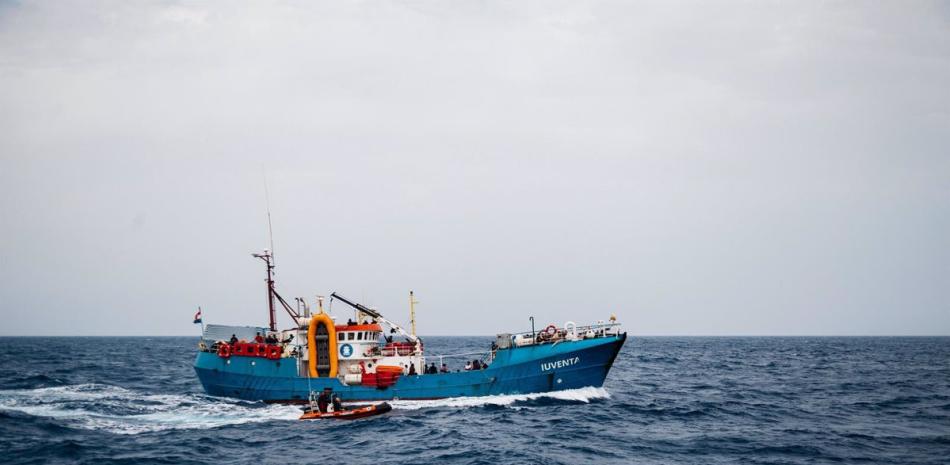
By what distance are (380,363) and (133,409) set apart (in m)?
14.2

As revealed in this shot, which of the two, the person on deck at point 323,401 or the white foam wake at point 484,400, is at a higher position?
the person on deck at point 323,401

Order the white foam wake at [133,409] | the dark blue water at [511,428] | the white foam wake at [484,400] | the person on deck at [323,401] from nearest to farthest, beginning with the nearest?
the dark blue water at [511,428] < the white foam wake at [133,409] < the person on deck at [323,401] < the white foam wake at [484,400]

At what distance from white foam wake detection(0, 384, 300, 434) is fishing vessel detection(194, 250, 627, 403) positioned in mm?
1976

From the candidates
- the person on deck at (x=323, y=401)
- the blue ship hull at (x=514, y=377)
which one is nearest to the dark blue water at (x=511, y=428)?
the blue ship hull at (x=514, y=377)

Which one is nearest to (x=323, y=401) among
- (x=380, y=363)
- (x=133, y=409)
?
(x=380, y=363)

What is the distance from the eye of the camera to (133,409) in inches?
1646

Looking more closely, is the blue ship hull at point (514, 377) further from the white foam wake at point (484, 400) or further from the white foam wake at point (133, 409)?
the white foam wake at point (133, 409)

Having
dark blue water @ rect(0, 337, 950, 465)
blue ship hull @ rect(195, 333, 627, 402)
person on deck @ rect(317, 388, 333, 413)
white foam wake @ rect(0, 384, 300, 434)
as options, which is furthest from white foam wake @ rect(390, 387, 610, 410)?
white foam wake @ rect(0, 384, 300, 434)

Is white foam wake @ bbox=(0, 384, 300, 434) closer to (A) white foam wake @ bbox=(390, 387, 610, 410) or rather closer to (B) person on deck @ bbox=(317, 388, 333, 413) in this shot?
(B) person on deck @ bbox=(317, 388, 333, 413)

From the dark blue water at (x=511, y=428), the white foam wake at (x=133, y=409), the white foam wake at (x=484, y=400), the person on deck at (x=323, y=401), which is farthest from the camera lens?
the white foam wake at (x=484, y=400)

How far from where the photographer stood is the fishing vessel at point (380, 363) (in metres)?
40.6

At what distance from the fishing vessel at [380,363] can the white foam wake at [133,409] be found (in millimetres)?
1976

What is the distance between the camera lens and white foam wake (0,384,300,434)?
36.6 m

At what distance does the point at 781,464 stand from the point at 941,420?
1513 centimetres
